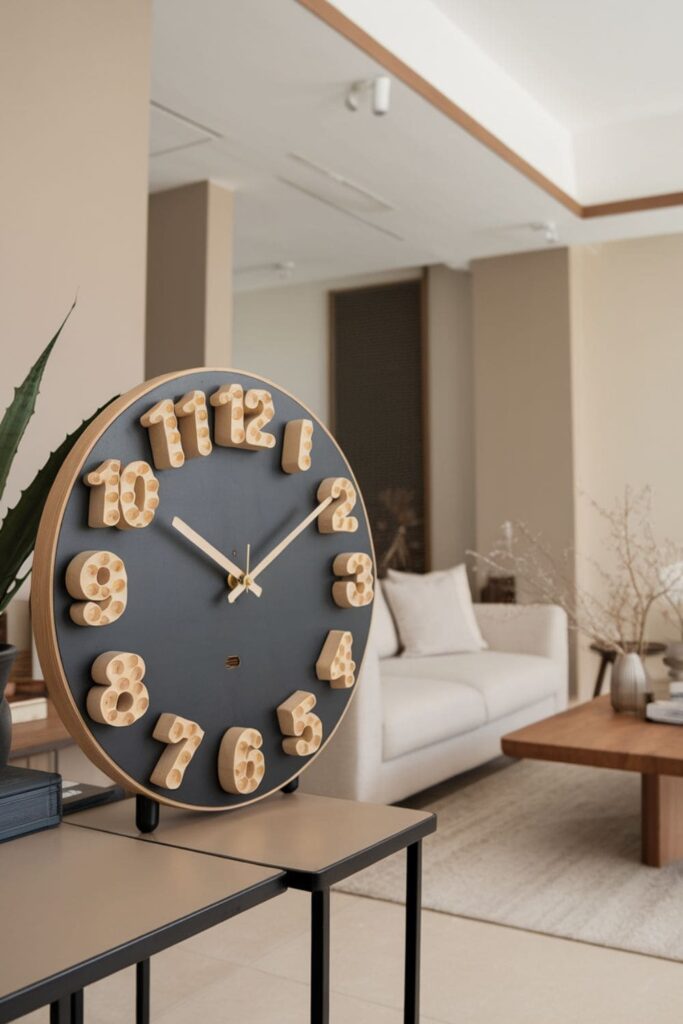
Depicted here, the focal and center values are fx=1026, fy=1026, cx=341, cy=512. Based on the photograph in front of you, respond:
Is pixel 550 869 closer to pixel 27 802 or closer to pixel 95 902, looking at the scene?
pixel 27 802

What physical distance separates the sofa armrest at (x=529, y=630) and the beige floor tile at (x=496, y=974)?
2.26 meters

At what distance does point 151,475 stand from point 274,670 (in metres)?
0.32

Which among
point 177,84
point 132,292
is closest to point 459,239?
point 177,84

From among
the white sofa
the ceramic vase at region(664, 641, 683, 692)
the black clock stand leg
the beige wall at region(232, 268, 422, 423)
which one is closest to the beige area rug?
the white sofa

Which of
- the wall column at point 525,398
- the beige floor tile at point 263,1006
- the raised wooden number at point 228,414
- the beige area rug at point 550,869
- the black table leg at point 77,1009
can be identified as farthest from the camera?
the wall column at point 525,398

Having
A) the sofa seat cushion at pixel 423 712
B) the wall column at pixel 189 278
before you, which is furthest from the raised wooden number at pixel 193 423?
the wall column at pixel 189 278

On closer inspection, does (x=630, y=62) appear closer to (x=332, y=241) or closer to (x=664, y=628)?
(x=332, y=241)

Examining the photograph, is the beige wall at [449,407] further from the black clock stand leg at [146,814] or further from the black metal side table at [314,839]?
the black clock stand leg at [146,814]

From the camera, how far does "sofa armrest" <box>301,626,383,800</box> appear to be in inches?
128

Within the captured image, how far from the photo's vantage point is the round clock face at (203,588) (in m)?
1.06

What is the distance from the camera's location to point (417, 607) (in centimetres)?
457

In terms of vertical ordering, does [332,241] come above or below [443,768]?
above

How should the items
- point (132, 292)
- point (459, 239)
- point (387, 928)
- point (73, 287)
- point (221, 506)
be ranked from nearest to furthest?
point (221, 506) → point (387, 928) → point (73, 287) → point (132, 292) → point (459, 239)

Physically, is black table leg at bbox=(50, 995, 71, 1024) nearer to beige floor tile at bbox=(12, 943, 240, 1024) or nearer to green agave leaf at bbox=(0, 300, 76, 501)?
green agave leaf at bbox=(0, 300, 76, 501)
